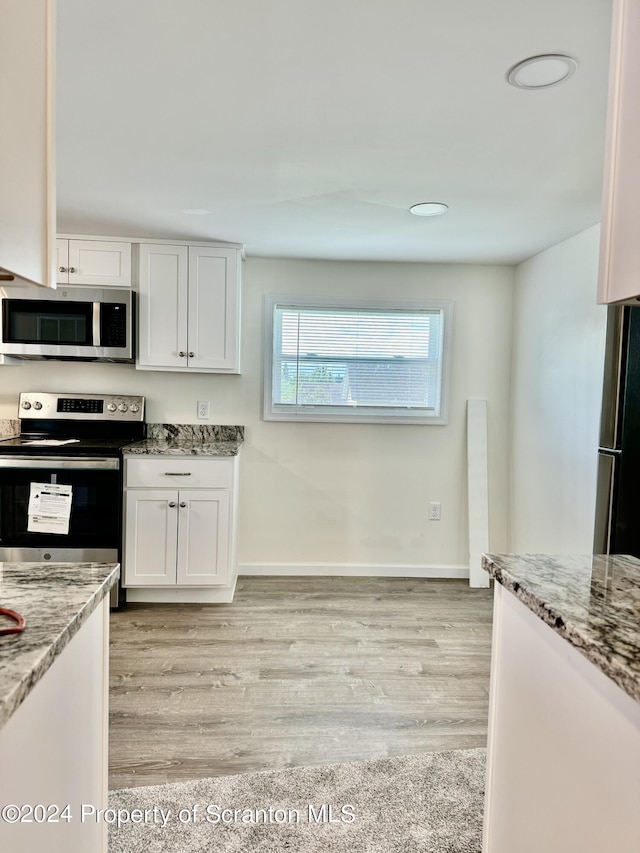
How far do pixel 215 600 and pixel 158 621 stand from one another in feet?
1.27

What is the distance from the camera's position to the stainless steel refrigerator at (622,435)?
2021 mm

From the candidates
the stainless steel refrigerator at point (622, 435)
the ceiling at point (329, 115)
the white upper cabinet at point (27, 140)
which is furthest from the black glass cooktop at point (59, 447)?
the stainless steel refrigerator at point (622, 435)

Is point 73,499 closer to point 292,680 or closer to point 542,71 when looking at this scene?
point 292,680

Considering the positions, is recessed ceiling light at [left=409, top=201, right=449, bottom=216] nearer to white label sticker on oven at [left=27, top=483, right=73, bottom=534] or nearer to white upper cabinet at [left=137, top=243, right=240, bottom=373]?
white upper cabinet at [left=137, top=243, right=240, bottom=373]

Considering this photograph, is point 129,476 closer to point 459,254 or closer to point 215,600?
point 215,600

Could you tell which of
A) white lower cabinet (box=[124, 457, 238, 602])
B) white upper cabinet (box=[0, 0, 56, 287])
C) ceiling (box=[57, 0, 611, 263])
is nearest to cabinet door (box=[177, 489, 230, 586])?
white lower cabinet (box=[124, 457, 238, 602])

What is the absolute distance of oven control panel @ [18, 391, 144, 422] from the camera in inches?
136

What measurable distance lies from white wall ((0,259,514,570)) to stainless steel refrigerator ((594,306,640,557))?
66.4 inches

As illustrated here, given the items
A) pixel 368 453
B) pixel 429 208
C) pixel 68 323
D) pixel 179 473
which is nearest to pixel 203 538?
pixel 179 473

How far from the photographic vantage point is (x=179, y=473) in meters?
3.10

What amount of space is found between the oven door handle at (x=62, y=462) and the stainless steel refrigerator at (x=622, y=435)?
2.51m

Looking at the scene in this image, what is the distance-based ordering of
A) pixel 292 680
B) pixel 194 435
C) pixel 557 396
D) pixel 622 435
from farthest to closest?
pixel 194 435 < pixel 557 396 < pixel 292 680 < pixel 622 435

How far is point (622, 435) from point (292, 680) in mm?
1779

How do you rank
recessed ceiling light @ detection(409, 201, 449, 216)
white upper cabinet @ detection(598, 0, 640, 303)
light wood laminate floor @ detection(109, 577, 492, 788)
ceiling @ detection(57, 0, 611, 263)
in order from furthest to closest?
recessed ceiling light @ detection(409, 201, 449, 216)
light wood laminate floor @ detection(109, 577, 492, 788)
ceiling @ detection(57, 0, 611, 263)
white upper cabinet @ detection(598, 0, 640, 303)
